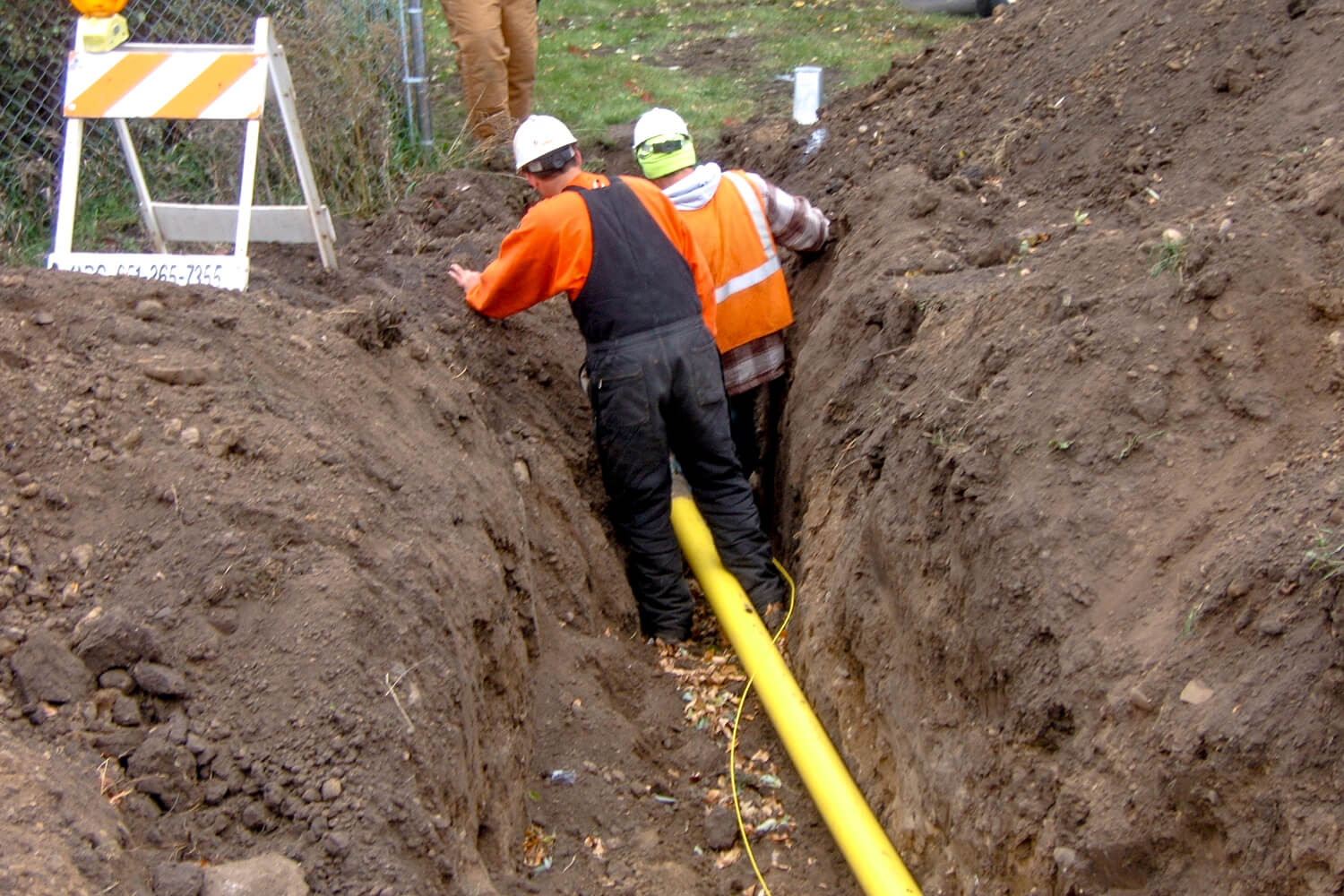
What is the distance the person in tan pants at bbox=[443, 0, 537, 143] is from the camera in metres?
7.96

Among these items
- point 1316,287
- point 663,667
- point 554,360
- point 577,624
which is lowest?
point 663,667

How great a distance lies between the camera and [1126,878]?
123 inches

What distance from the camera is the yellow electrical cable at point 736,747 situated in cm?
444

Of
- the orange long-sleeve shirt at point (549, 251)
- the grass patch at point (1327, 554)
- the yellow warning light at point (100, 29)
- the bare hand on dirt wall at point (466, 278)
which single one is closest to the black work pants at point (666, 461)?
the orange long-sleeve shirt at point (549, 251)

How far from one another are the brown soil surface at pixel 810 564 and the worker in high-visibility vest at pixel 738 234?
380 mm

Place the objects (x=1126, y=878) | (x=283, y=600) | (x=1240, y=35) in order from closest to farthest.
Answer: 1. (x=1126, y=878)
2. (x=283, y=600)
3. (x=1240, y=35)

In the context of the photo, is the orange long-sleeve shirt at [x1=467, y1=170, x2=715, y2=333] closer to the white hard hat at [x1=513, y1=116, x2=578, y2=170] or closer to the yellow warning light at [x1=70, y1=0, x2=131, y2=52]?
the white hard hat at [x1=513, y1=116, x2=578, y2=170]

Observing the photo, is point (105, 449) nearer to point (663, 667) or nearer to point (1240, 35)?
point (663, 667)

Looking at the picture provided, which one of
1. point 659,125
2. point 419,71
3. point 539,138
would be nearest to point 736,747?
point 539,138

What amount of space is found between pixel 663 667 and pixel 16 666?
3155 millimetres

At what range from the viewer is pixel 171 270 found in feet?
16.2

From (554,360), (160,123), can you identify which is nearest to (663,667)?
(554,360)

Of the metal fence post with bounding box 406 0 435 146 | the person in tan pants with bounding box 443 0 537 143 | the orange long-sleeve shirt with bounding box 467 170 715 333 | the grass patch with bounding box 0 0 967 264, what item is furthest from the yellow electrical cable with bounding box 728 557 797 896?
the metal fence post with bounding box 406 0 435 146

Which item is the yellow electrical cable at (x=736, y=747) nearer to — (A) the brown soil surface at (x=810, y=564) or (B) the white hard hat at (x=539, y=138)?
(A) the brown soil surface at (x=810, y=564)
